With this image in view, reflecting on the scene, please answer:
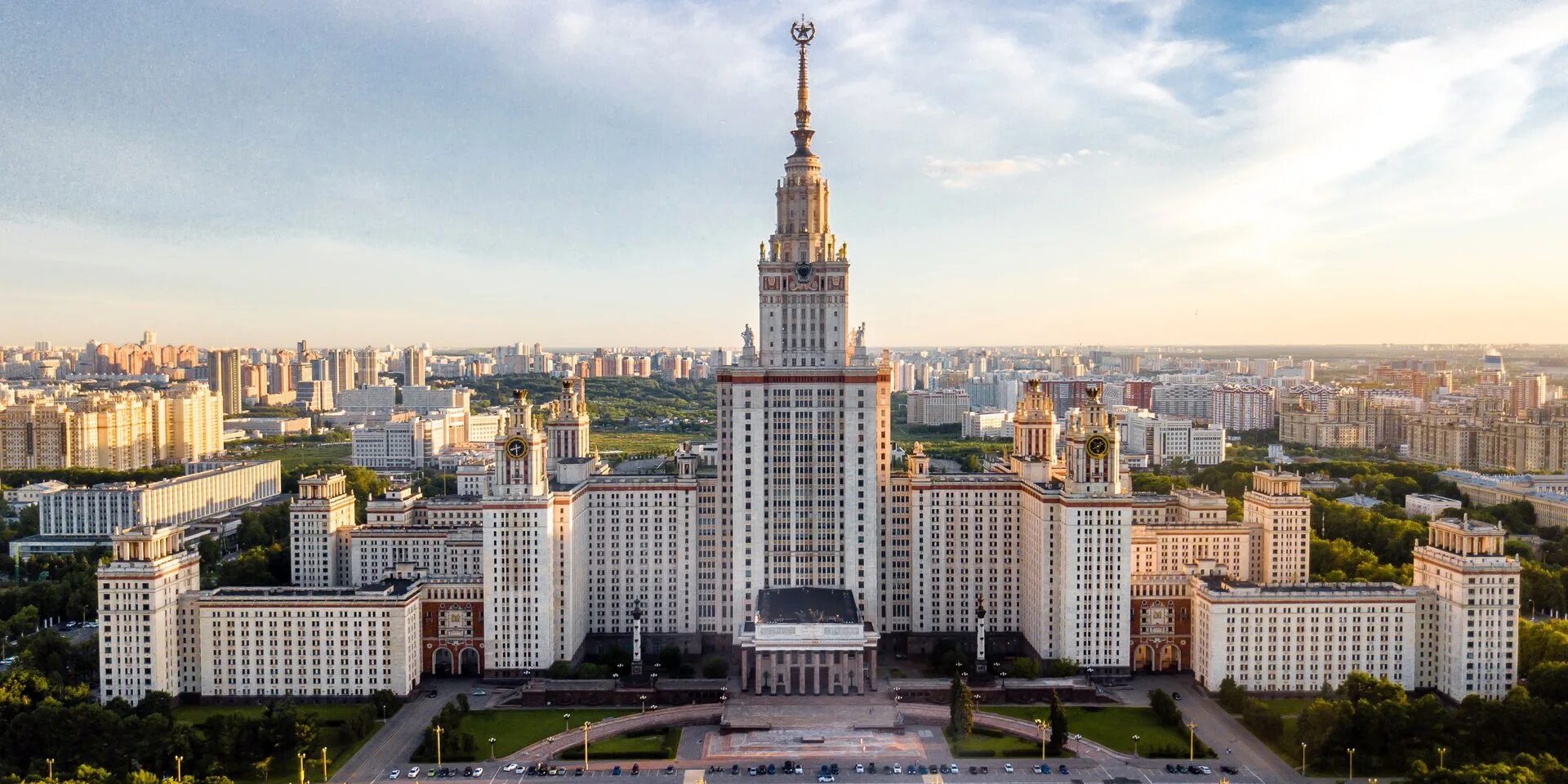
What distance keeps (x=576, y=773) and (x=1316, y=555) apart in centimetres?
5863

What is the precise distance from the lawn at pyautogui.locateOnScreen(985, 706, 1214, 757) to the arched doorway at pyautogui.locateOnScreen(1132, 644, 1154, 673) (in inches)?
257

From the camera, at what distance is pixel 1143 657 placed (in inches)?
2655

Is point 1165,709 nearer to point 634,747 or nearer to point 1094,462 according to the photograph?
point 1094,462

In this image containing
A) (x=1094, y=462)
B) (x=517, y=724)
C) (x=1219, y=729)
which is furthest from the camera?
(x=1094, y=462)

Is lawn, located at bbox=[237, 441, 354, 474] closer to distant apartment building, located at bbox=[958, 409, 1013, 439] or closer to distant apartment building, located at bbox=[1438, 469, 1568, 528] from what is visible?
distant apartment building, located at bbox=[958, 409, 1013, 439]

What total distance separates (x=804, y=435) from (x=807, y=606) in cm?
1033

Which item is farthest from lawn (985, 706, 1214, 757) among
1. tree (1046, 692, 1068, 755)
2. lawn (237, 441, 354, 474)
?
lawn (237, 441, 354, 474)

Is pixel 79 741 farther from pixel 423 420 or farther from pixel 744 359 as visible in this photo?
pixel 423 420

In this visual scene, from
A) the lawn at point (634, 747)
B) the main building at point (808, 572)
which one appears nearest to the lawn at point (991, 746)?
the main building at point (808, 572)

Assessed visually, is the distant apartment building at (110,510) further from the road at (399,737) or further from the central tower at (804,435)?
the central tower at (804,435)

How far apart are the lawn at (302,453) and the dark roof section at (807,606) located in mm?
99169

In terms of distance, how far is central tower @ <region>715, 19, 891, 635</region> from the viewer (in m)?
69.4

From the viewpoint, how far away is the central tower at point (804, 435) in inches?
2734

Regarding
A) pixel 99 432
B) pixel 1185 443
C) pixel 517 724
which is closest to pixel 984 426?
pixel 1185 443
